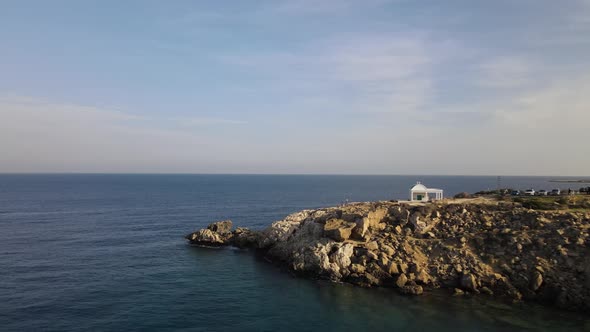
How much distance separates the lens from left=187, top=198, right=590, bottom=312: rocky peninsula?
4169 cm

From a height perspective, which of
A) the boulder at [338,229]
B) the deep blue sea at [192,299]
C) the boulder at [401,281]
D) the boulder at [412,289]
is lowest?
the deep blue sea at [192,299]

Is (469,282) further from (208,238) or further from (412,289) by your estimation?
(208,238)

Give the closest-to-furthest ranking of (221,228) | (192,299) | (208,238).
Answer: (192,299) → (208,238) → (221,228)

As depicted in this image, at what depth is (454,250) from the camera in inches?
1850

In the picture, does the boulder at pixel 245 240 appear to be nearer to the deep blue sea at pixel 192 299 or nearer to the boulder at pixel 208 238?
the boulder at pixel 208 238

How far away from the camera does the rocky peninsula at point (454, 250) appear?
4169 centimetres

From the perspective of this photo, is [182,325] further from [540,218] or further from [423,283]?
[540,218]

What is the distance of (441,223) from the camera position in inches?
2073

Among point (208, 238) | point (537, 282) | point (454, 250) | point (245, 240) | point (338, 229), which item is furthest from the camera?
point (208, 238)

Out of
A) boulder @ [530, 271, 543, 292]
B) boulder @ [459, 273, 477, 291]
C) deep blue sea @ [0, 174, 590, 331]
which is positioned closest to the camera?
deep blue sea @ [0, 174, 590, 331]

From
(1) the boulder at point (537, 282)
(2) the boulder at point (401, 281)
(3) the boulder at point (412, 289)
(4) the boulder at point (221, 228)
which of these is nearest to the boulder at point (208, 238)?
(4) the boulder at point (221, 228)

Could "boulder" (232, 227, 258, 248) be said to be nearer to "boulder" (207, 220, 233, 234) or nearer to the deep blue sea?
the deep blue sea

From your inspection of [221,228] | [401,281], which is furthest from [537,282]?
[221,228]

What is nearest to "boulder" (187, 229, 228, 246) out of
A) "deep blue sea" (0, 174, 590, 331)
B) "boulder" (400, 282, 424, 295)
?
"deep blue sea" (0, 174, 590, 331)
